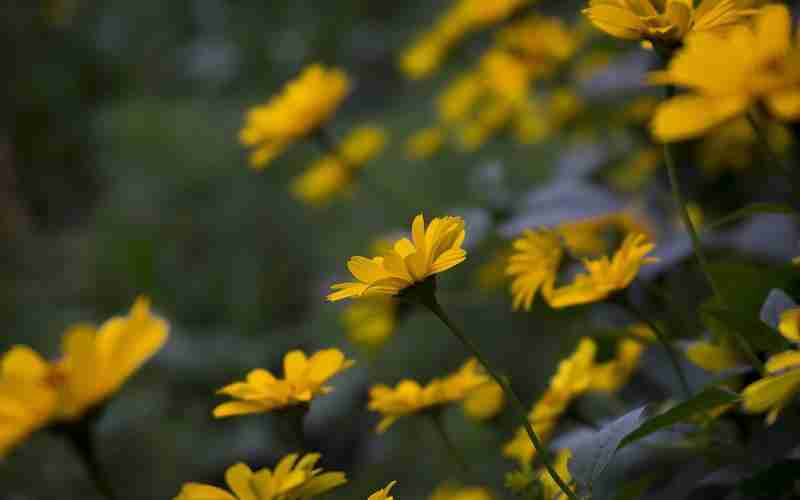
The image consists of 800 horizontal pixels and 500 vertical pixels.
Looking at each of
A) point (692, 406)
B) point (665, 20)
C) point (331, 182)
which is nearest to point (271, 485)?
point (692, 406)

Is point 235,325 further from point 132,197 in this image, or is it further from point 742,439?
point 742,439

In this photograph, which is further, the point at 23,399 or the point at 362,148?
the point at 362,148

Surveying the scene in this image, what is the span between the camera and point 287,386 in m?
0.51

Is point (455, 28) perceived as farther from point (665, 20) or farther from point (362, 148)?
point (665, 20)

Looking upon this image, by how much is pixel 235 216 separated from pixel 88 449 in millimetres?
1780

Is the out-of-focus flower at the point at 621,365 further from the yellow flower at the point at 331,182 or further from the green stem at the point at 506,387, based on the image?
the yellow flower at the point at 331,182

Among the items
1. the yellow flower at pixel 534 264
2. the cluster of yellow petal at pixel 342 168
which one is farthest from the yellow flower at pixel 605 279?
the cluster of yellow petal at pixel 342 168

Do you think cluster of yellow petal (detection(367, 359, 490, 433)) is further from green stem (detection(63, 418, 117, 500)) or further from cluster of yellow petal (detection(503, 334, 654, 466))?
green stem (detection(63, 418, 117, 500))

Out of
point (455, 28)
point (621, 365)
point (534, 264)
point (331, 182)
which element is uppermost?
point (455, 28)

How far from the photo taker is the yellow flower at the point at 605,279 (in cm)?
55

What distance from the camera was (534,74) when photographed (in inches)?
49.2

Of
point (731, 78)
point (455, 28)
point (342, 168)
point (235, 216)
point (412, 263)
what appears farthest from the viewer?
point (235, 216)

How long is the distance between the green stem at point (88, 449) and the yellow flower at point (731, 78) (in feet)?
0.95

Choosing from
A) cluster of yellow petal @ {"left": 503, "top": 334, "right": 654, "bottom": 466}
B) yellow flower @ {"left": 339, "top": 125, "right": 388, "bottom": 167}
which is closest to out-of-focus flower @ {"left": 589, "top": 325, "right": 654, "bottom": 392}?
cluster of yellow petal @ {"left": 503, "top": 334, "right": 654, "bottom": 466}
